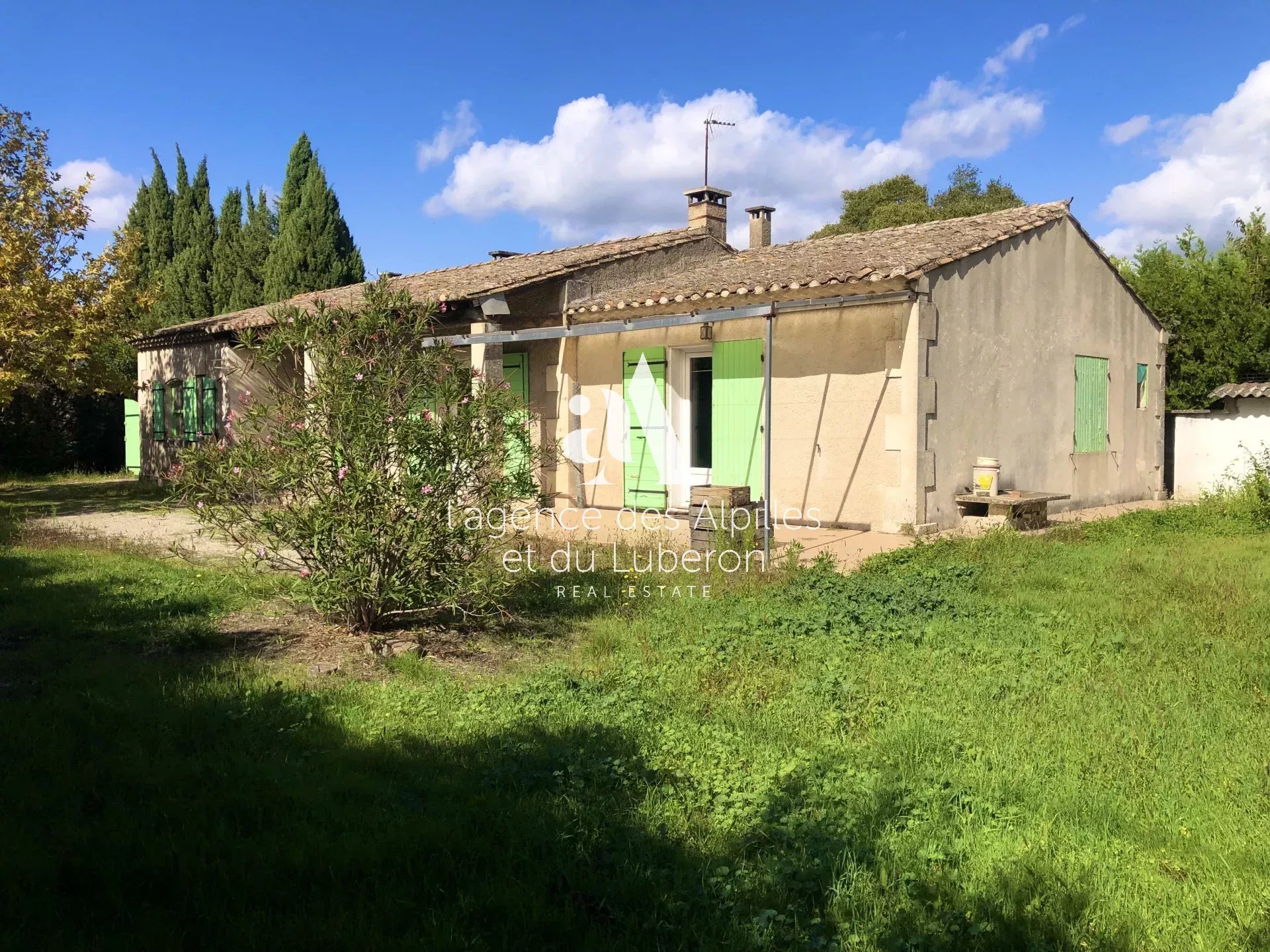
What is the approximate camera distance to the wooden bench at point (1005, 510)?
9602 mm

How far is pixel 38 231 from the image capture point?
1223 centimetres

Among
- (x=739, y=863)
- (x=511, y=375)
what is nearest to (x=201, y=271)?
(x=511, y=375)

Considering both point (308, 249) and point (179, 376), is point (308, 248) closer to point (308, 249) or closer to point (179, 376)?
point (308, 249)

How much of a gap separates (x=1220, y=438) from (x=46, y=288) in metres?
16.7

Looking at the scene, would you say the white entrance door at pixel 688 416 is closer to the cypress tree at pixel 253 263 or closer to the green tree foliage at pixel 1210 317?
the green tree foliage at pixel 1210 317

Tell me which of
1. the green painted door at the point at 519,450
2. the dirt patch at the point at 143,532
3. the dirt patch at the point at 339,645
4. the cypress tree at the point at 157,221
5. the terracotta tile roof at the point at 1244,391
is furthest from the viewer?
the cypress tree at the point at 157,221

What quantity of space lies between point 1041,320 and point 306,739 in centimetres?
1030

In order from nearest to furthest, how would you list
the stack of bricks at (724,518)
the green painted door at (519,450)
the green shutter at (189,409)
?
the green painted door at (519,450)
the stack of bricks at (724,518)
the green shutter at (189,409)

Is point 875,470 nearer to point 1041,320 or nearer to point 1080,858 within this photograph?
point 1041,320

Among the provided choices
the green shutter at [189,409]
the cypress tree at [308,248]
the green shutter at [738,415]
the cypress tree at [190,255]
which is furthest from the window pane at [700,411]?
the cypress tree at [190,255]

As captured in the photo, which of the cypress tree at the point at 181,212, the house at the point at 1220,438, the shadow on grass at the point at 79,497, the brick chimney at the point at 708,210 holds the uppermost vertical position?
the cypress tree at the point at 181,212

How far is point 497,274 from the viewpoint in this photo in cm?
1248

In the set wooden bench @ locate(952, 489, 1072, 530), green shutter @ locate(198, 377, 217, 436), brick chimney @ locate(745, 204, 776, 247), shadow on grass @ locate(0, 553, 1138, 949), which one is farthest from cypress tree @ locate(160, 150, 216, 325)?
shadow on grass @ locate(0, 553, 1138, 949)

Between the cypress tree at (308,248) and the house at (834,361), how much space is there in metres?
10.8
